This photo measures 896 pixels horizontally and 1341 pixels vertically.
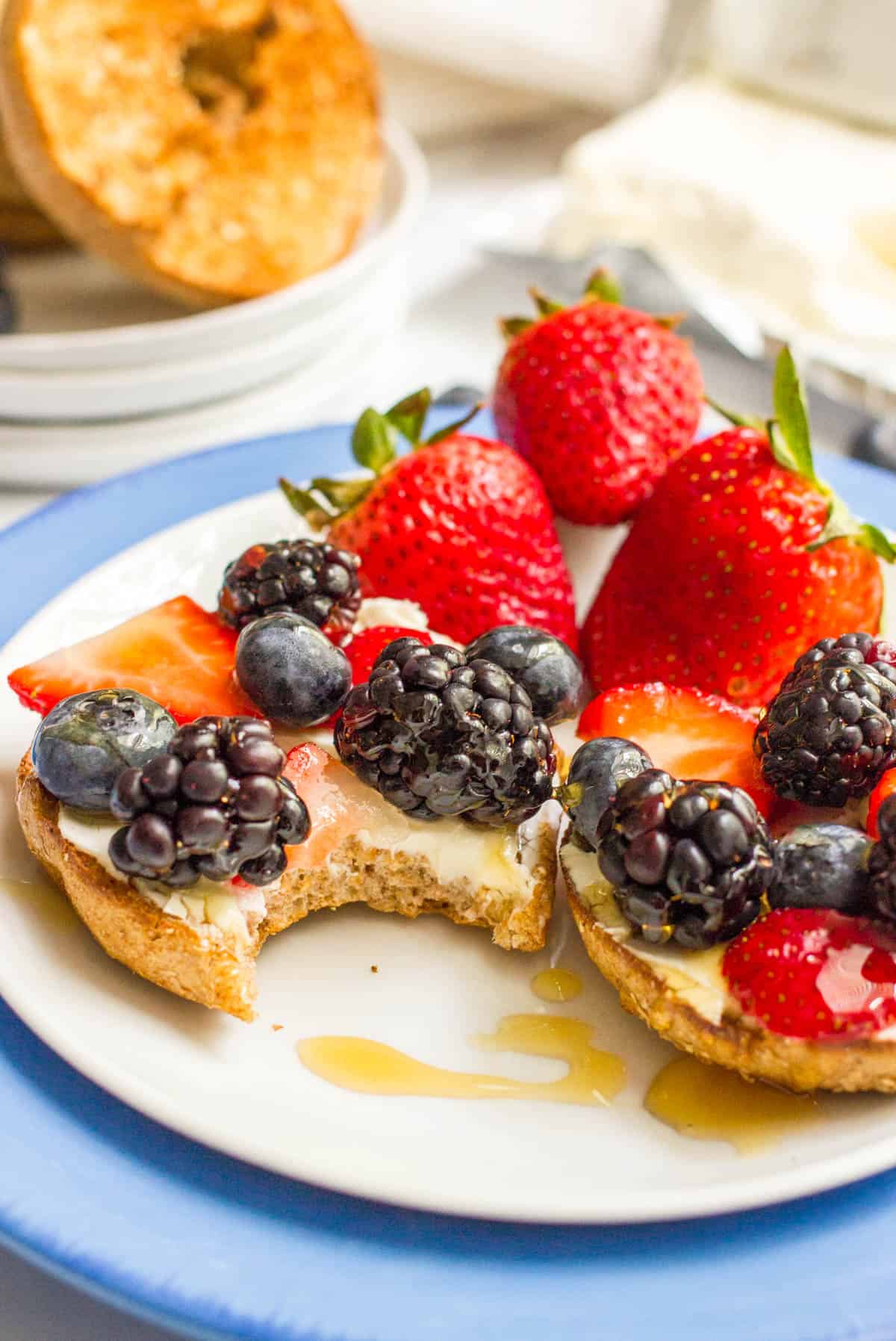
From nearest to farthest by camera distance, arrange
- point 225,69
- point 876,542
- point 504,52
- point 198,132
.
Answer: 1. point 876,542
2. point 198,132
3. point 225,69
4. point 504,52

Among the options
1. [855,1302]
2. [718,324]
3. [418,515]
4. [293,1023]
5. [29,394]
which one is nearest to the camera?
[855,1302]

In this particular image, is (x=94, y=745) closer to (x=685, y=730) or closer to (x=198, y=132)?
(x=685, y=730)

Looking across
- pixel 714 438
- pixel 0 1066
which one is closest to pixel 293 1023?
pixel 0 1066

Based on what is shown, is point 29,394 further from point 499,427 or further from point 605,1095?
point 605,1095

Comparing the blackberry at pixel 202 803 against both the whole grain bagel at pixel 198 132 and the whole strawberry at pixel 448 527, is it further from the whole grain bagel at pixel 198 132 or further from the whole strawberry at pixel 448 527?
the whole grain bagel at pixel 198 132

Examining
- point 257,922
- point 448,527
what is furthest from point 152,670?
point 448,527

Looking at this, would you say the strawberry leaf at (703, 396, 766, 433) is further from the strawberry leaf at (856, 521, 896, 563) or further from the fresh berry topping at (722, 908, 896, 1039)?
the fresh berry topping at (722, 908, 896, 1039)

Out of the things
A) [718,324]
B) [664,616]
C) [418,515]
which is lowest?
[718,324]
